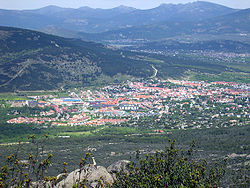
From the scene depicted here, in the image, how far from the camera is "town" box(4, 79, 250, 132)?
71125mm

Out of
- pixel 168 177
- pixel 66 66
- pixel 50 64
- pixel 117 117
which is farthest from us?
pixel 66 66

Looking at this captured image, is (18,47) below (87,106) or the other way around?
the other way around

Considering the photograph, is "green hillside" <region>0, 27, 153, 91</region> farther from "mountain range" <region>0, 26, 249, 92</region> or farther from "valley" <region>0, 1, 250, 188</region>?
"valley" <region>0, 1, 250, 188</region>

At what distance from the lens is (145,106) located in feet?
282

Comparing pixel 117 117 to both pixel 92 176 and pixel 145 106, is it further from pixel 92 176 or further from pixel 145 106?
pixel 92 176

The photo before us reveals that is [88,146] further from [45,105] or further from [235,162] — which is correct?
[45,105]

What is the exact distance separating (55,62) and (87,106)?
45.2 meters

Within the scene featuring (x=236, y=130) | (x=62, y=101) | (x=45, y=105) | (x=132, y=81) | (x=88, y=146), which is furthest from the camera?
(x=132, y=81)

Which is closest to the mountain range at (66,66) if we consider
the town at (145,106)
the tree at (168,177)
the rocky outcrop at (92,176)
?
the town at (145,106)

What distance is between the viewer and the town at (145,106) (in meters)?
71.1

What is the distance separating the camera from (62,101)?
289 feet

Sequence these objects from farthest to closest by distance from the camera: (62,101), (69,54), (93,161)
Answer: (69,54), (62,101), (93,161)

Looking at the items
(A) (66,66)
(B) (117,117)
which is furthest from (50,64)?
(B) (117,117)

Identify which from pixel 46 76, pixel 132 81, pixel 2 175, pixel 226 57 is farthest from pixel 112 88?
pixel 226 57
